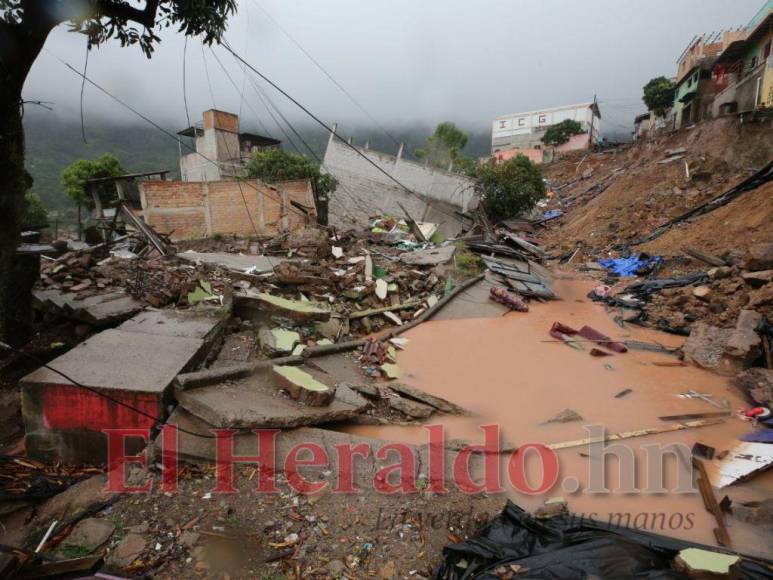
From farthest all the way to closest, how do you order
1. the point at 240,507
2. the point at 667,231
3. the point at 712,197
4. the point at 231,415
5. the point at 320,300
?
1. the point at 712,197
2. the point at 667,231
3. the point at 320,300
4. the point at 231,415
5. the point at 240,507

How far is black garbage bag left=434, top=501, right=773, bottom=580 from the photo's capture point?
197 centimetres

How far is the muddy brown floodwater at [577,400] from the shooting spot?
118 inches

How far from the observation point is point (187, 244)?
12703 mm

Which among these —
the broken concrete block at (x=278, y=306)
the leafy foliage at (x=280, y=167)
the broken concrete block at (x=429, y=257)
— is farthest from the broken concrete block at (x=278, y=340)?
the leafy foliage at (x=280, y=167)

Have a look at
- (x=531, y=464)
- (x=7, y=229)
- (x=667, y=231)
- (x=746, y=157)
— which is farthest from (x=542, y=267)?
(x=7, y=229)

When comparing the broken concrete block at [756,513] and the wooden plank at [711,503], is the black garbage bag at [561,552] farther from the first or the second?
the broken concrete block at [756,513]

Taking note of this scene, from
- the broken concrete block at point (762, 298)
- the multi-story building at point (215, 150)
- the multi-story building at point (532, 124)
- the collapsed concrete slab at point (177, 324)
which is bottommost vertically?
the collapsed concrete slab at point (177, 324)

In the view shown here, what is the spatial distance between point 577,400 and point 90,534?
4.87 meters

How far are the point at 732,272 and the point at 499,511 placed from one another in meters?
8.55

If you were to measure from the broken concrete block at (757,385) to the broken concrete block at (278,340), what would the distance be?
5464 millimetres

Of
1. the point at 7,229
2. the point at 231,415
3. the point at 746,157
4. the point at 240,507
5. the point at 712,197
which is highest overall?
the point at 746,157

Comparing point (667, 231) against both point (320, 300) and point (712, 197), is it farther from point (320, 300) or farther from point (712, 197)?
point (320, 300)

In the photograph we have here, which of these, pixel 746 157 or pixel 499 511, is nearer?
pixel 499 511

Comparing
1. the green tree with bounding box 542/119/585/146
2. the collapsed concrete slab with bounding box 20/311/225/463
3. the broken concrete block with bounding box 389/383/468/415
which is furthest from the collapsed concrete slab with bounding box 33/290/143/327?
the green tree with bounding box 542/119/585/146
